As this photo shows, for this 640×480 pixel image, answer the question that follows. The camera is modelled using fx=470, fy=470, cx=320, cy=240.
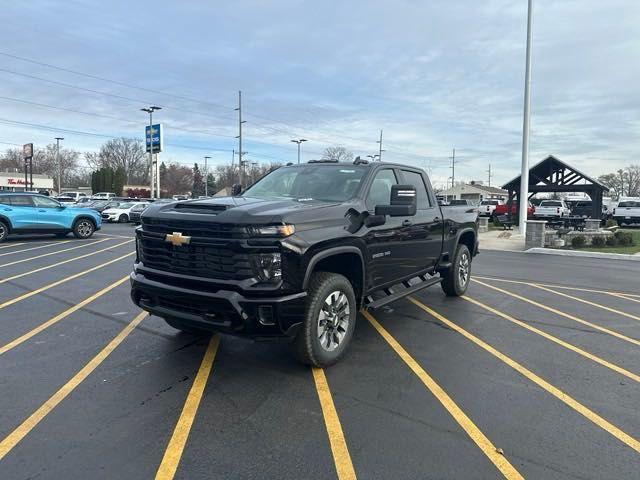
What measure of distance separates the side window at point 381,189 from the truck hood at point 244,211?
2.06 feet

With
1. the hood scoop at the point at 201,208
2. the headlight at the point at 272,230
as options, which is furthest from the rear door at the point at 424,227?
the hood scoop at the point at 201,208

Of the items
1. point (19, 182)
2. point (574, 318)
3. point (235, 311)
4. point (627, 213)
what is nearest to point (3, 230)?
point (235, 311)

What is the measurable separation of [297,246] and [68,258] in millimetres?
9813

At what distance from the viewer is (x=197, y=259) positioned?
405 centimetres

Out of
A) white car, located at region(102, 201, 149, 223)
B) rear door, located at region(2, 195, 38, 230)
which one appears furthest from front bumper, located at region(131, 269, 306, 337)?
white car, located at region(102, 201, 149, 223)

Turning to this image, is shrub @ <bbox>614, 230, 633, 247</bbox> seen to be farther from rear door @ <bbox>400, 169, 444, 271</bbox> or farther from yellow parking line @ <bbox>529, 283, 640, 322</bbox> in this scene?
rear door @ <bbox>400, 169, 444, 271</bbox>

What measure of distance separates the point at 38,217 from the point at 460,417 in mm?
16457

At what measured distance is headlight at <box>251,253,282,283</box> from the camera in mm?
3832

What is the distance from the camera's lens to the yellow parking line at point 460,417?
9.45 feet

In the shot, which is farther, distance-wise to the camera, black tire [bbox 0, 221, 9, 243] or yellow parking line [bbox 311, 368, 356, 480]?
black tire [bbox 0, 221, 9, 243]

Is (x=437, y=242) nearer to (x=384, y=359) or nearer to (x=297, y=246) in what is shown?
(x=384, y=359)

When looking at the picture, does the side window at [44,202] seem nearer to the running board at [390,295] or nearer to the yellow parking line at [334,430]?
the running board at [390,295]

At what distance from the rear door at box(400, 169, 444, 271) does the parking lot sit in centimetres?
85

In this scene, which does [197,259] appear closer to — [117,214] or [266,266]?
[266,266]
